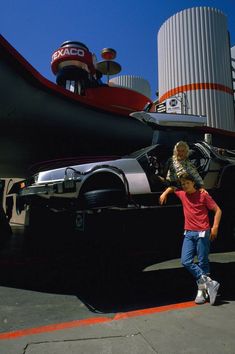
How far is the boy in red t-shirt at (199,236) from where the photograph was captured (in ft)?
12.8

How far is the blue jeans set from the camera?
3961 millimetres

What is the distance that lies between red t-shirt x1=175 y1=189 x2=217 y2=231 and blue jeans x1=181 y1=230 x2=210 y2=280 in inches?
→ 3.4

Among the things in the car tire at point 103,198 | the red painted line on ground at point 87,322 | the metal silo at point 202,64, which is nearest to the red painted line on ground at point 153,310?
the red painted line on ground at point 87,322

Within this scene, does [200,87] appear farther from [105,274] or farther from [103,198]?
[103,198]

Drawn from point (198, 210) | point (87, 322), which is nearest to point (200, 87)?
point (198, 210)

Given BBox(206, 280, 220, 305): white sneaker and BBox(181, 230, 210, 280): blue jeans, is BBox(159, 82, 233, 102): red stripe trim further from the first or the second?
BBox(206, 280, 220, 305): white sneaker

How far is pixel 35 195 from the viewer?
5.01 metres

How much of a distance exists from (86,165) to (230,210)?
109 inches

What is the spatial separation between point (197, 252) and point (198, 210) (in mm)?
525

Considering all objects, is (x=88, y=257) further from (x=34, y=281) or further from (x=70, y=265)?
(x=34, y=281)

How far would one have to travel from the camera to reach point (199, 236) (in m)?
3.98

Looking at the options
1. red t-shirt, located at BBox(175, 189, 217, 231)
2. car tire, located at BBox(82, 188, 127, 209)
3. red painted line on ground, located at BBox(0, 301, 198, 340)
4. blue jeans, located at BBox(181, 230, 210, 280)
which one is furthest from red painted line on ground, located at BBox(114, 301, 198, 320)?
car tire, located at BBox(82, 188, 127, 209)

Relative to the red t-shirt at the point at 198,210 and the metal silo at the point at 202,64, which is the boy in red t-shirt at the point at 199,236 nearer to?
the red t-shirt at the point at 198,210

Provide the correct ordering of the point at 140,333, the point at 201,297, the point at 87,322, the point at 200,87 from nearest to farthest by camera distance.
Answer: the point at 140,333 → the point at 87,322 → the point at 201,297 → the point at 200,87
